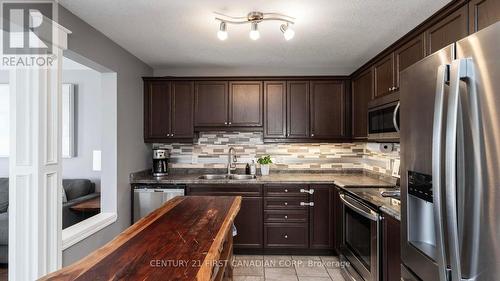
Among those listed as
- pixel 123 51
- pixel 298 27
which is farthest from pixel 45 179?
pixel 298 27

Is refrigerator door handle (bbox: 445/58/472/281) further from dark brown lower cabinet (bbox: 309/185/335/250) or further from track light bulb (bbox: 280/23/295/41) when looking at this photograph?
dark brown lower cabinet (bbox: 309/185/335/250)

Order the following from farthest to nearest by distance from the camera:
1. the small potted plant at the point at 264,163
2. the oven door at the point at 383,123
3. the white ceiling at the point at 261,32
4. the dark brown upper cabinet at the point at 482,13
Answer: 1. the small potted plant at the point at 264,163
2. the oven door at the point at 383,123
3. the white ceiling at the point at 261,32
4. the dark brown upper cabinet at the point at 482,13

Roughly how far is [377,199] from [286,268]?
1437mm

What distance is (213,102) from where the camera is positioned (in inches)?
156

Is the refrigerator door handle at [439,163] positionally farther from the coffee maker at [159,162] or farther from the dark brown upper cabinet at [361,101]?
the coffee maker at [159,162]

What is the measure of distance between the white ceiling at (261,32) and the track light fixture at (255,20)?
6 centimetres

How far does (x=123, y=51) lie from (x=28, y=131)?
5.22ft

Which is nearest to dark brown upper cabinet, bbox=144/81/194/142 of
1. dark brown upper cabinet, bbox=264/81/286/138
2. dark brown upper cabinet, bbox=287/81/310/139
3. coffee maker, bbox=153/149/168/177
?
coffee maker, bbox=153/149/168/177

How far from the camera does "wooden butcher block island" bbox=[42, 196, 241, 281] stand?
109cm

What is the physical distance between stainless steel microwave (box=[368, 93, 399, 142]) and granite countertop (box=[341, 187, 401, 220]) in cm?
50

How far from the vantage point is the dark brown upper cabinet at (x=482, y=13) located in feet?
5.16

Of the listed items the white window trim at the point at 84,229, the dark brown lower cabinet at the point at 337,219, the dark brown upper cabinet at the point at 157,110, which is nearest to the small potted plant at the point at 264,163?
the dark brown lower cabinet at the point at 337,219

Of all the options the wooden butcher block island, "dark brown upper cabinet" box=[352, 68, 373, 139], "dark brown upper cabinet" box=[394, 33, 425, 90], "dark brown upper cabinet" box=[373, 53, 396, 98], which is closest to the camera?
the wooden butcher block island

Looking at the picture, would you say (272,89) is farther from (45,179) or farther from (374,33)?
(45,179)
